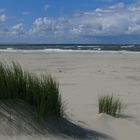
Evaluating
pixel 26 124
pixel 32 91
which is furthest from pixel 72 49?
pixel 26 124

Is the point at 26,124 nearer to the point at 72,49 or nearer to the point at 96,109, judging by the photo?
the point at 96,109

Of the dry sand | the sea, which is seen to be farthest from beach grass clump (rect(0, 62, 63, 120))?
the sea

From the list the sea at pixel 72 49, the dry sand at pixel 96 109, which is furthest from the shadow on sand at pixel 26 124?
the sea at pixel 72 49

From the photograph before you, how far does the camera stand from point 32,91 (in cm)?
625

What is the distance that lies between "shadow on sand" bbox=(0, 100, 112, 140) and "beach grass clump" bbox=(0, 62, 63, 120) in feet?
0.36

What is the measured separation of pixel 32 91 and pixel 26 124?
0.55 m

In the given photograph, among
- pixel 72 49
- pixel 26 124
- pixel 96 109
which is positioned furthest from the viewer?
pixel 72 49

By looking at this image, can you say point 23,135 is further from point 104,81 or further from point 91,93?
point 104,81

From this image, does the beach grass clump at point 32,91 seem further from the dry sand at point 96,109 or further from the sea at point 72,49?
the sea at point 72,49

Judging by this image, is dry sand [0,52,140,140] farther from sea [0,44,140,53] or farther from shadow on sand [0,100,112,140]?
sea [0,44,140,53]

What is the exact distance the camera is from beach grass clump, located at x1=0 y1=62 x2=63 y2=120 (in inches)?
240

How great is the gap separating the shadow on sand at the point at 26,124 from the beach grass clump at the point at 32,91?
11cm

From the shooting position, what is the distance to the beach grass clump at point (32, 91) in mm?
6098

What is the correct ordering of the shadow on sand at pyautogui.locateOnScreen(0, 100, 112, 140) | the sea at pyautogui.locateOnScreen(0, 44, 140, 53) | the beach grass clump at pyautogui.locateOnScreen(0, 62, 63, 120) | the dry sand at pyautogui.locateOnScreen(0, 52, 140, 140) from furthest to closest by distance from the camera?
the sea at pyautogui.locateOnScreen(0, 44, 140, 53) → the dry sand at pyautogui.locateOnScreen(0, 52, 140, 140) → the beach grass clump at pyautogui.locateOnScreen(0, 62, 63, 120) → the shadow on sand at pyautogui.locateOnScreen(0, 100, 112, 140)
